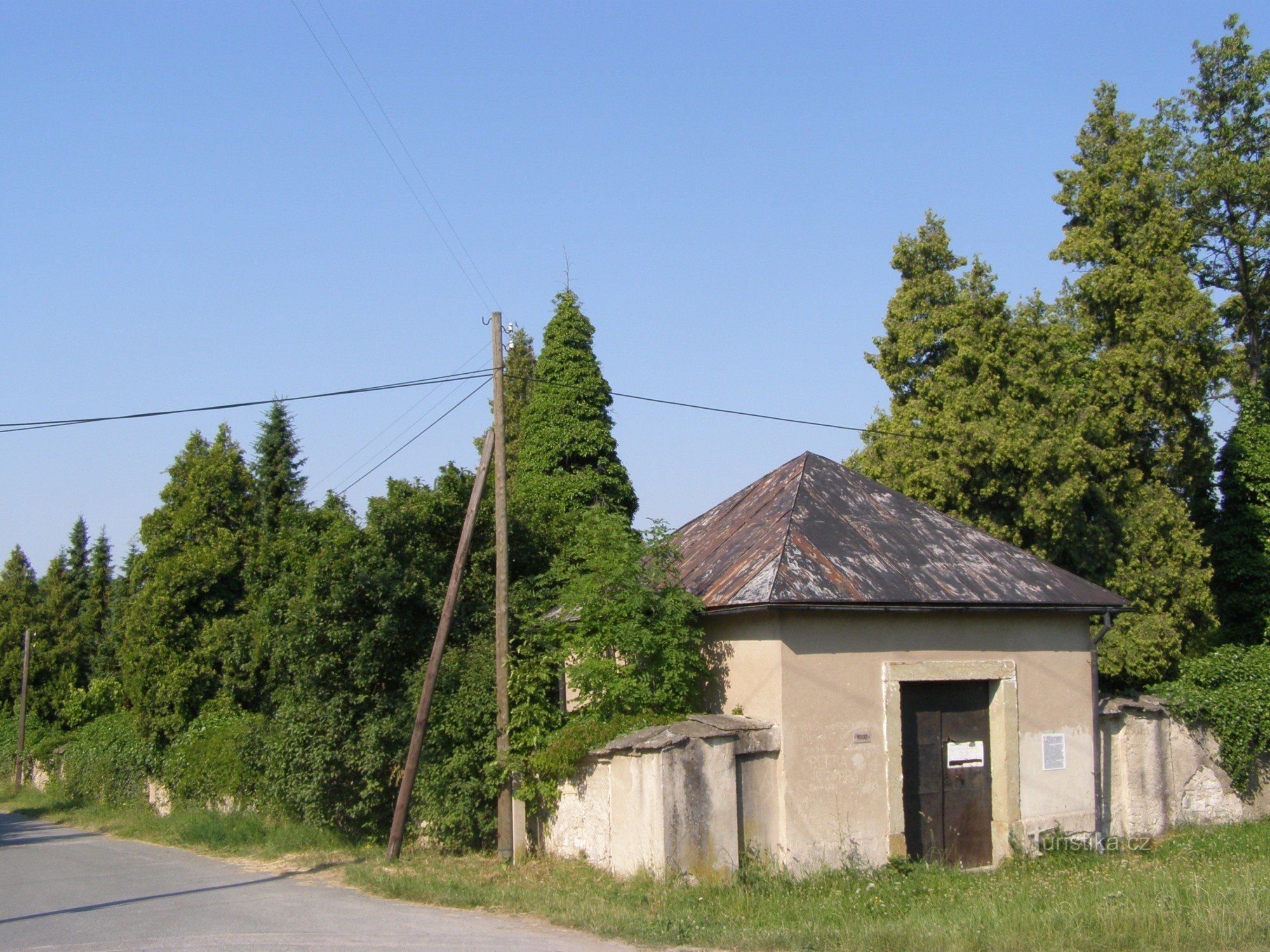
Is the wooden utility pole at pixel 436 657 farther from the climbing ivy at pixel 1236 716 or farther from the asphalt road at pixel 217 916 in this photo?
the climbing ivy at pixel 1236 716

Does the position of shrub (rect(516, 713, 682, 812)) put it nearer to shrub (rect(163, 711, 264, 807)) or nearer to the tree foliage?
shrub (rect(163, 711, 264, 807))

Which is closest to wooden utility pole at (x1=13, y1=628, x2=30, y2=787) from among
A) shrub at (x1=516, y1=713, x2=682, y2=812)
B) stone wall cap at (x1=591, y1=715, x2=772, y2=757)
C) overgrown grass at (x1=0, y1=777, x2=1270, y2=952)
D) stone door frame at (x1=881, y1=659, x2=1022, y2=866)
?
overgrown grass at (x1=0, y1=777, x2=1270, y2=952)

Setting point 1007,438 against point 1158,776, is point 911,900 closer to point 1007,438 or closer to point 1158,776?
point 1158,776

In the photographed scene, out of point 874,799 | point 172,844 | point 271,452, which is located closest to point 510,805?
point 874,799

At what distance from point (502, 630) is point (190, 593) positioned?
15.9 metres

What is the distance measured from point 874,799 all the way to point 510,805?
4.83 metres

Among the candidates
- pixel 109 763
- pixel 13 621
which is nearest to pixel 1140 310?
pixel 109 763

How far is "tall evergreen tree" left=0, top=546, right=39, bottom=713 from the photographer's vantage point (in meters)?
42.2

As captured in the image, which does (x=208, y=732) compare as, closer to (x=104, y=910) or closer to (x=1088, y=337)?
(x=104, y=910)

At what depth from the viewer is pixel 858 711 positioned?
41.7 ft

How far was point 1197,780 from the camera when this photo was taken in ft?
55.5

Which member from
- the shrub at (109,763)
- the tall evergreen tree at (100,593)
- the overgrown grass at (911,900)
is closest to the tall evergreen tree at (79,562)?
the tall evergreen tree at (100,593)

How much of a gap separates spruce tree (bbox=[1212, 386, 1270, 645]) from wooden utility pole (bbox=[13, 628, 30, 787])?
38.5 metres

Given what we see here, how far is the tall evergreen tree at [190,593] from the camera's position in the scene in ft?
86.0
